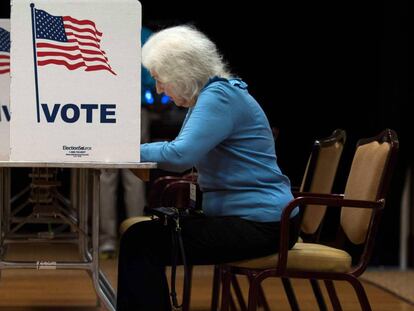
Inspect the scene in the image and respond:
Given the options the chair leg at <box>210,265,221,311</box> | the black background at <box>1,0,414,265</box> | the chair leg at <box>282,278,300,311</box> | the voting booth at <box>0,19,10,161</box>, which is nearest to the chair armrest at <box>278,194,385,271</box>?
the chair leg at <box>282,278,300,311</box>

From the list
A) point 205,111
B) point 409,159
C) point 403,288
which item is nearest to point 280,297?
point 403,288

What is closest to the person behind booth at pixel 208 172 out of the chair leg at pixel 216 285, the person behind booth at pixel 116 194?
the chair leg at pixel 216 285

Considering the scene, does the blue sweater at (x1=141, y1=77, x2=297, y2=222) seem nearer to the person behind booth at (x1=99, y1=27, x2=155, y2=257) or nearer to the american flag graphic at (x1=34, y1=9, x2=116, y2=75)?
the american flag graphic at (x1=34, y1=9, x2=116, y2=75)

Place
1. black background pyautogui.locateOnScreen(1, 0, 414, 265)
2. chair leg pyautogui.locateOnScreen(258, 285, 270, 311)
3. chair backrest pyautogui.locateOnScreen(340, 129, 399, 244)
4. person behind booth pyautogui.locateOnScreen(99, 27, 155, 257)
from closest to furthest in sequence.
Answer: chair backrest pyautogui.locateOnScreen(340, 129, 399, 244) → chair leg pyautogui.locateOnScreen(258, 285, 270, 311) → person behind booth pyautogui.locateOnScreen(99, 27, 155, 257) → black background pyautogui.locateOnScreen(1, 0, 414, 265)

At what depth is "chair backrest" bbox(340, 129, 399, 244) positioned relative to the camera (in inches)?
102

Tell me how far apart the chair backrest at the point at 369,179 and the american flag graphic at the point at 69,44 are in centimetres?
88

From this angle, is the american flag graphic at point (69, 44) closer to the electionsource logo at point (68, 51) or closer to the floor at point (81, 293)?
the electionsource logo at point (68, 51)

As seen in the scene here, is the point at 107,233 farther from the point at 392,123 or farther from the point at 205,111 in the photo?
the point at 205,111

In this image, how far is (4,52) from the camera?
3463 mm

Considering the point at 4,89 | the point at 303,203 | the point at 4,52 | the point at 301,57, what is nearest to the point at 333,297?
the point at 303,203

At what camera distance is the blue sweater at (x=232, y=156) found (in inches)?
97.0

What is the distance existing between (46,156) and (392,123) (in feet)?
10.9

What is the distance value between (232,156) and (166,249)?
357mm

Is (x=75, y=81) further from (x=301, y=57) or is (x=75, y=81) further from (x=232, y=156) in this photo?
(x=301, y=57)
